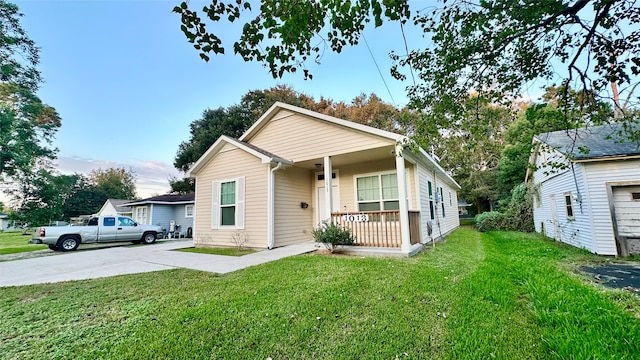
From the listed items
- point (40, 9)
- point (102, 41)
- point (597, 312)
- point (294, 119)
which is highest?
point (40, 9)

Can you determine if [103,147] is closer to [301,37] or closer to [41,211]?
[41,211]

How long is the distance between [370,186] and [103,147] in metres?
15.3

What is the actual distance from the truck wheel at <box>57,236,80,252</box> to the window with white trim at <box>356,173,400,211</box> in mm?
11786

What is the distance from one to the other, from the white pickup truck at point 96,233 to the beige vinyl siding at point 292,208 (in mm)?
8882

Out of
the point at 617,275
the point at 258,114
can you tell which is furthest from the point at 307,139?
the point at 258,114

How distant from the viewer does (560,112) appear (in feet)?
12.6

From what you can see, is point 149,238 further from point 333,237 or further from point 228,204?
point 333,237

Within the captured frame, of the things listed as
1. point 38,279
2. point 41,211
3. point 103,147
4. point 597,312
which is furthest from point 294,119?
point 41,211

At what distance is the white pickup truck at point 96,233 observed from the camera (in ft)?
32.6

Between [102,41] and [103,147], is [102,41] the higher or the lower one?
the higher one

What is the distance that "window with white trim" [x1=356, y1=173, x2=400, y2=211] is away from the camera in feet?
27.5

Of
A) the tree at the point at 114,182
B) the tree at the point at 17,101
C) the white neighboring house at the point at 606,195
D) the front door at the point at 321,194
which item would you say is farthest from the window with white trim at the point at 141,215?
the tree at the point at 114,182

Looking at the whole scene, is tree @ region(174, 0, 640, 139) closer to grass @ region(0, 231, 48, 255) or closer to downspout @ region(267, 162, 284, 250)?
downspout @ region(267, 162, 284, 250)

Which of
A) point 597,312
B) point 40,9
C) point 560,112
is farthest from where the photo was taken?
point 40,9
